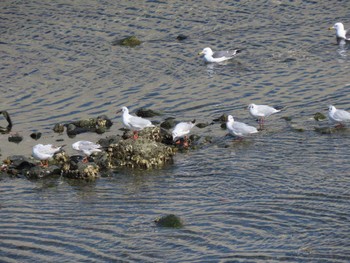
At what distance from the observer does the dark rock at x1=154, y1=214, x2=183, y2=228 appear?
14.1 meters

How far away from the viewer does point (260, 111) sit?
20.6 meters

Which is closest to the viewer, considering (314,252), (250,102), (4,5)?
(314,252)

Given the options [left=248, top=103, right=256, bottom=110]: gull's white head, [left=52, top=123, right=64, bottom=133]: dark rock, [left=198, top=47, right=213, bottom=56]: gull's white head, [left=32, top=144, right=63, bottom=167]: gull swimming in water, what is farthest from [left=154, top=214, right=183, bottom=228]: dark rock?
[left=198, top=47, right=213, bottom=56]: gull's white head

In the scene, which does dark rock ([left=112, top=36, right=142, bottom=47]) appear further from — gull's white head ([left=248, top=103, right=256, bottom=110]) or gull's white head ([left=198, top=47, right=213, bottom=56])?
gull's white head ([left=248, top=103, right=256, bottom=110])

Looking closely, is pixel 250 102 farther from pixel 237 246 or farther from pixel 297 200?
pixel 237 246

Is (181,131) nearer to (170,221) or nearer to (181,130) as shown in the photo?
(181,130)

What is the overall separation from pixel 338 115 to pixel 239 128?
2.33 metres

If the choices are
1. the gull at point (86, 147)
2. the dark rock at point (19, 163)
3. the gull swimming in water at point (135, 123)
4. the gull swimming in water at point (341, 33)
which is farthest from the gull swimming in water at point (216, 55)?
the dark rock at point (19, 163)

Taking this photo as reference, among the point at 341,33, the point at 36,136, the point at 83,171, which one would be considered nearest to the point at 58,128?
the point at 36,136

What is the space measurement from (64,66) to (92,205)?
12.3m

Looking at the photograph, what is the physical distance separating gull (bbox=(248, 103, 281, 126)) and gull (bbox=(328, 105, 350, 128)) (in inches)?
61.2

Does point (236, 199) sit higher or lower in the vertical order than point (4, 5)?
lower

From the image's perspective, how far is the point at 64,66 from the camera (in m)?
27.2

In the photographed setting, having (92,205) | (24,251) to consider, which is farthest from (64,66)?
(24,251)
